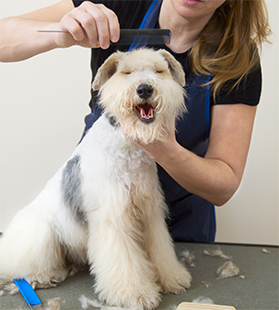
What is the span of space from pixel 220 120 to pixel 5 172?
2.72 feet

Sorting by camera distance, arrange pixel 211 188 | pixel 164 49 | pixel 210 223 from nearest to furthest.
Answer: pixel 164 49 → pixel 211 188 → pixel 210 223

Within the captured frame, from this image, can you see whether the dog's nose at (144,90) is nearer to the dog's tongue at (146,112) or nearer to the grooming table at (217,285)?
the dog's tongue at (146,112)

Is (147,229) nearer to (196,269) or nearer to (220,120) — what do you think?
(196,269)

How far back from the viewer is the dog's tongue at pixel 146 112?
33.7 inches

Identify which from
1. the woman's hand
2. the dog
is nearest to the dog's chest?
the dog

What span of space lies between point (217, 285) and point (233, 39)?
2.99 ft

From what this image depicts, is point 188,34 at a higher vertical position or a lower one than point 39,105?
higher

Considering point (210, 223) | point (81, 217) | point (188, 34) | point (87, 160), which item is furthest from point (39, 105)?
point (210, 223)

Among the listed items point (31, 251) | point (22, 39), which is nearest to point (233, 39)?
point (22, 39)

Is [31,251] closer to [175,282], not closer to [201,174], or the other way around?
[175,282]

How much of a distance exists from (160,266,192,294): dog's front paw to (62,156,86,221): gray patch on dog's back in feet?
1.16

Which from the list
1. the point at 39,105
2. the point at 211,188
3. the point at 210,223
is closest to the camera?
the point at 39,105

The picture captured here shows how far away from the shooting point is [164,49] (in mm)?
972

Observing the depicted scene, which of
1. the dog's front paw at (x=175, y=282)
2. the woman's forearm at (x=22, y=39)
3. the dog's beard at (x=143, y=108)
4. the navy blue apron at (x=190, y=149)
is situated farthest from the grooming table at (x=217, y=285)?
the woman's forearm at (x=22, y=39)
